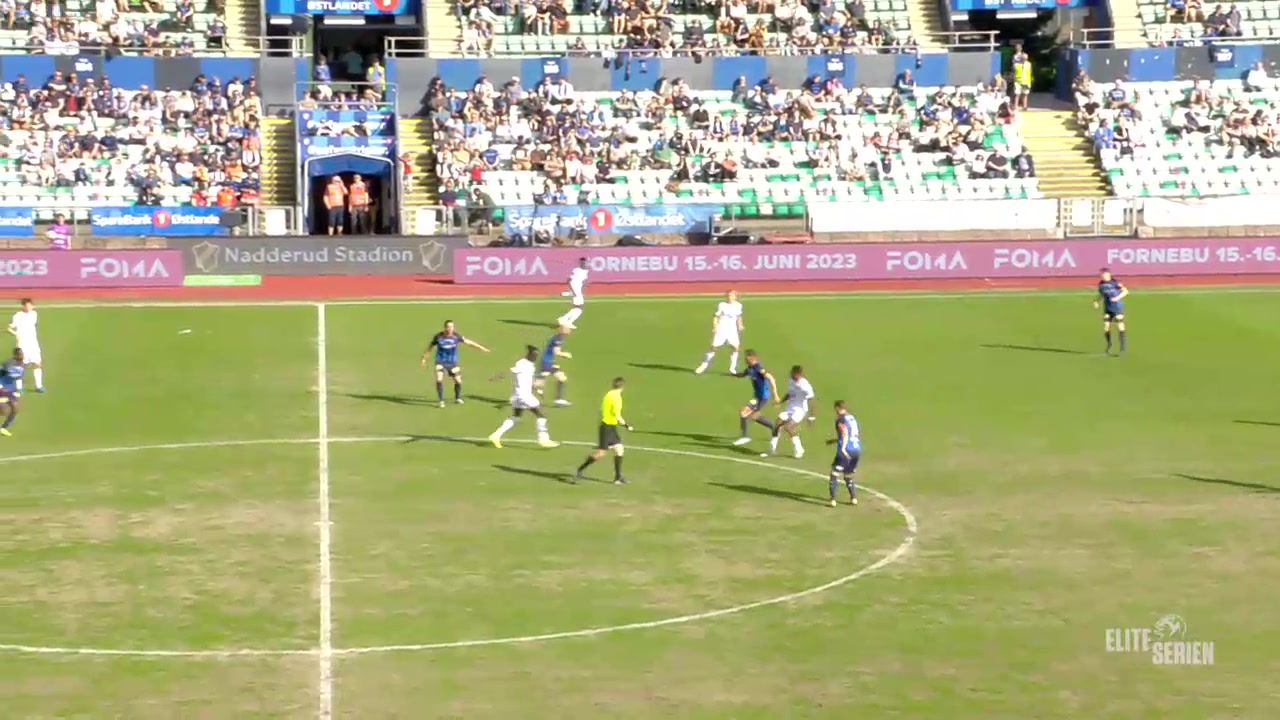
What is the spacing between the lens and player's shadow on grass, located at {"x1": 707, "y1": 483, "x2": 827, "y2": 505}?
108 ft

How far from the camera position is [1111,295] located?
152ft

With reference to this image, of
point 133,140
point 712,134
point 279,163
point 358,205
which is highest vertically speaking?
point 712,134

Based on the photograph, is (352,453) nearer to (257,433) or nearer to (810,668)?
(257,433)

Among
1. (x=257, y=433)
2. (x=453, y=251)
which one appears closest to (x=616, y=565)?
(x=257, y=433)

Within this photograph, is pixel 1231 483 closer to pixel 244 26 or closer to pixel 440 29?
pixel 440 29

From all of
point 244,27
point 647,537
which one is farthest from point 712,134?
point 647,537

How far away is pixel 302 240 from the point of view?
195ft

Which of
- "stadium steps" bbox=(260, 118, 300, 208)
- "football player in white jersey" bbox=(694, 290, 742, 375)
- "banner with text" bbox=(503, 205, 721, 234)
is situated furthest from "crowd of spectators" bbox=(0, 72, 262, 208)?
"football player in white jersey" bbox=(694, 290, 742, 375)

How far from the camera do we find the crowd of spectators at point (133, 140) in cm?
6525

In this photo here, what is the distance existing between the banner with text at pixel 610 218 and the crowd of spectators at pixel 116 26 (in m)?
16.0

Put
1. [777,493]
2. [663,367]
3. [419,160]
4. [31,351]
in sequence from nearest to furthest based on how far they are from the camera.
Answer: [777,493] → [31,351] → [663,367] → [419,160]

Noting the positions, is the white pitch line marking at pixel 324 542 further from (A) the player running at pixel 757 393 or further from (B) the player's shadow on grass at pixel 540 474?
(A) the player running at pixel 757 393

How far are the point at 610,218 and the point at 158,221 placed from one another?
1479cm

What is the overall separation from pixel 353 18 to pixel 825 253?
23.6 m
